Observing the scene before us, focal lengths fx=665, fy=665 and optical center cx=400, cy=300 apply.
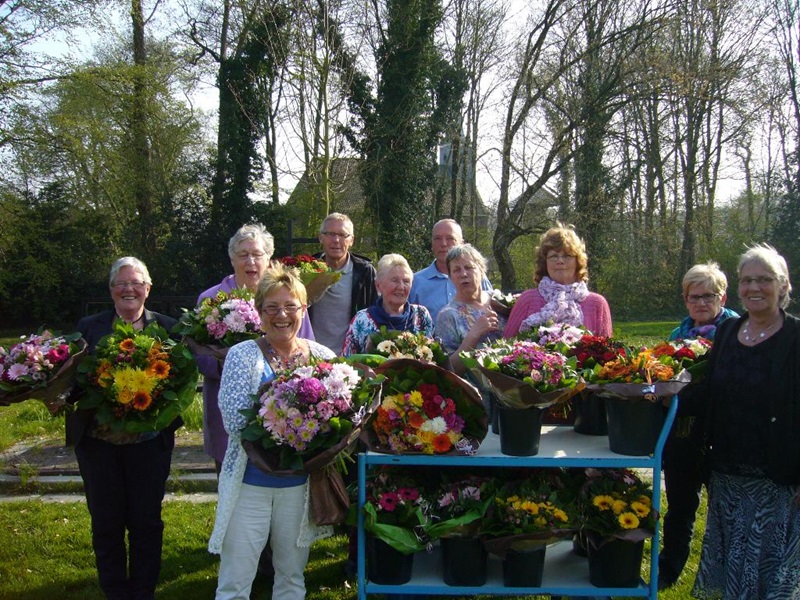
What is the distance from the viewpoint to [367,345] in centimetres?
368

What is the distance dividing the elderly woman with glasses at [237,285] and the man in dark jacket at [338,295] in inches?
27.3

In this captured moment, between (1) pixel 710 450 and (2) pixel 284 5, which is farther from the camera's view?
(2) pixel 284 5

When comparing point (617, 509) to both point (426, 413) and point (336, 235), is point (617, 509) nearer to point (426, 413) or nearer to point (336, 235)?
point (426, 413)

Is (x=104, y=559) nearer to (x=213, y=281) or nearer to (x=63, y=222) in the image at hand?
(x=213, y=281)

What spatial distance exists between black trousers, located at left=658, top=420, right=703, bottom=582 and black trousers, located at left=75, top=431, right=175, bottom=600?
9.69 feet

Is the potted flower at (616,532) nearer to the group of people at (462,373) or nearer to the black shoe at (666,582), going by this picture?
the group of people at (462,373)

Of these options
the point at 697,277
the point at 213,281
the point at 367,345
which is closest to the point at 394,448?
the point at 367,345

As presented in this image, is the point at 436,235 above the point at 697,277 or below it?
above

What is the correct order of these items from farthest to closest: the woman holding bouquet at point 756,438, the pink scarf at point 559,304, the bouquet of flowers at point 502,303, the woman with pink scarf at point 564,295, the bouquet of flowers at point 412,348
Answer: the bouquet of flowers at point 502,303
the woman with pink scarf at point 564,295
the pink scarf at point 559,304
the bouquet of flowers at point 412,348
the woman holding bouquet at point 756,438

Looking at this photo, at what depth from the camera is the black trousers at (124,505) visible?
3.50 metres

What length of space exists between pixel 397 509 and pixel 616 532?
1.02 m

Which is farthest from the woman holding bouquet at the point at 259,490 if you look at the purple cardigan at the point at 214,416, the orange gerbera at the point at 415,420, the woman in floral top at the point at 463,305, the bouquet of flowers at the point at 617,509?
the bouquet of flowers at the point at 617,509

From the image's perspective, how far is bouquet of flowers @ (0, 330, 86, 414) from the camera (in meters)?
3.27

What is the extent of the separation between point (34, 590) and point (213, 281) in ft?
47.5
